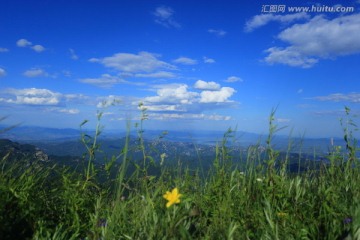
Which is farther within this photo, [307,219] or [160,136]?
[160,136]

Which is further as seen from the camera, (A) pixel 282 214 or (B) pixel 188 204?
(A) pixel 282 214

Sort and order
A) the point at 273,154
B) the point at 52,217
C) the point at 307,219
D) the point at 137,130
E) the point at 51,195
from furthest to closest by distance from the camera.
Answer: the point at 137,130, the point at 273,154, the point at 51,195, the point at 52,217, the point at 307,219

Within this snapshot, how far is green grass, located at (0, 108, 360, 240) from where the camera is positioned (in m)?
2.79

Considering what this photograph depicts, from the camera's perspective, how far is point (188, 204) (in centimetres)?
311

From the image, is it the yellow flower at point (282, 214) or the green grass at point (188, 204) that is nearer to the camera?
the green grass at point (188, 204)

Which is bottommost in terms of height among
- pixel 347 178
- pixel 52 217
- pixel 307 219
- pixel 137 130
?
pixel 52 217

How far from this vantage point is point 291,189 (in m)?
3.73

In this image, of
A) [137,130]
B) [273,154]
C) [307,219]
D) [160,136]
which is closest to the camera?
[307,219]

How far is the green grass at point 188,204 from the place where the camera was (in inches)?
110

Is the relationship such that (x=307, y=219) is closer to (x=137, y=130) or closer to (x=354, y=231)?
(x=354, y=231)

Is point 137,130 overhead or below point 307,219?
overhead

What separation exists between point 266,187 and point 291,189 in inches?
11.7

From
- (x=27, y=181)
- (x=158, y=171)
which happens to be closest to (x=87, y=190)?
(x=27, y=181)

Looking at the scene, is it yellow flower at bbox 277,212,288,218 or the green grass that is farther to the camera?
yellow flower at bbox 277,212,288,218
